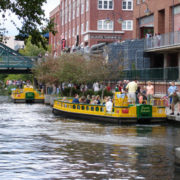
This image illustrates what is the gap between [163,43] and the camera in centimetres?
4638

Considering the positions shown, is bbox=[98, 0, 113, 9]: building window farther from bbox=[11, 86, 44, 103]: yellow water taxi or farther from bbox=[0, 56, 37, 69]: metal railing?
bbox=[11, 86, 44, 103]: yellow water taxi

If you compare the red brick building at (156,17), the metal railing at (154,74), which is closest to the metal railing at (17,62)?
the red brick building at (156,17)

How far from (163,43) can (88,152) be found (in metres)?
29.2

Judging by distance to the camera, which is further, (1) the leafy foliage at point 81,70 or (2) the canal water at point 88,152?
(1) the leafy foliage at point 81,70

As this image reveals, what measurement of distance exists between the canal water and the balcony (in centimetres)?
1625

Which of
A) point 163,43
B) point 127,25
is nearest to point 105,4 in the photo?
point 127,25

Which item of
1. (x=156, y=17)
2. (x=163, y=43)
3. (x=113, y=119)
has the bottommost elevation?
(x=113, y=119)

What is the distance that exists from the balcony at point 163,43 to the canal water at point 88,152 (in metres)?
16.3

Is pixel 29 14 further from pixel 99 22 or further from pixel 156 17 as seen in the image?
pixel 99 22

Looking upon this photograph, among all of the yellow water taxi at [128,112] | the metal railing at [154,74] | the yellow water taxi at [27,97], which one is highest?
the metal railing at [154,74]

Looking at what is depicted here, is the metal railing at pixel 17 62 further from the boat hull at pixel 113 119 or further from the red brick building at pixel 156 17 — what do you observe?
the boat hull at pixel 113 119

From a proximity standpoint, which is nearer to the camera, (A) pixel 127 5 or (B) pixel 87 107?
(B) pixel 87 107

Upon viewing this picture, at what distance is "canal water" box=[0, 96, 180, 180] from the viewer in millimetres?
14688

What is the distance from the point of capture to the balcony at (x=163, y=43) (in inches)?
1731
